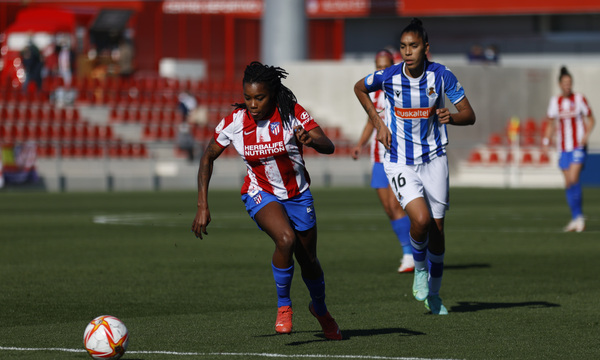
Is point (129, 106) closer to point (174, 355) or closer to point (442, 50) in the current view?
point (442, 50)

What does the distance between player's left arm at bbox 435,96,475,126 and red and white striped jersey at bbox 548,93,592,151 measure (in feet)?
26.6

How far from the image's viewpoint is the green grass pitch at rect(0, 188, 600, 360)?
23.6ft

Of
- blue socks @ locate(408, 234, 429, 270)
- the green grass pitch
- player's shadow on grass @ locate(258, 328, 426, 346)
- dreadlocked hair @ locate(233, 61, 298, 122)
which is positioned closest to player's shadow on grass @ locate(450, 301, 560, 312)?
the green grass pitch

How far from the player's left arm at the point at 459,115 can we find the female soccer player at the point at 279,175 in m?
1.13

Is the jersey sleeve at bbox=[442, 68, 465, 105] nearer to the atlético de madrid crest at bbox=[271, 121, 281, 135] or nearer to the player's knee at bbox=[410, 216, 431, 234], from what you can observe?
the player's knee at bbox=[410, 216, 431, 234]

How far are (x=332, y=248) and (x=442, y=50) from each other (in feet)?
115

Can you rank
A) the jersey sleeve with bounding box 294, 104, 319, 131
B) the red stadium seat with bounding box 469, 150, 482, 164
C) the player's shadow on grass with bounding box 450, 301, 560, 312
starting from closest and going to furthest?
the jersey sleeve with bounding box 294, 104, 319, 131 → the player's shadow on grass with bounding box 450, 301, 560, 312 → the red stadium seat with bounding box 469, 150, 482, 164

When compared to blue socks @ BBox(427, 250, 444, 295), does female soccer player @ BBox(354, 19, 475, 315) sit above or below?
above

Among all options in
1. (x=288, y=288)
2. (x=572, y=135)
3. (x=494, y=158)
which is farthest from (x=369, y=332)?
(x=494, y=158)

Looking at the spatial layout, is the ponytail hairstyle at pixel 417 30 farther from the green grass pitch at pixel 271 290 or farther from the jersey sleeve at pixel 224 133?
the green grass pitch at pixel 271 290

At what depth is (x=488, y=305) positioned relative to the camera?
30.3 feet

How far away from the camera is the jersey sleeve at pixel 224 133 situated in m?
7.42

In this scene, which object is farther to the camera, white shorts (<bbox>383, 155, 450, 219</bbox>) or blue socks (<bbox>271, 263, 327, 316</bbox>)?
white shorts (<bbox>383, 155, 450, 219</bbox>)

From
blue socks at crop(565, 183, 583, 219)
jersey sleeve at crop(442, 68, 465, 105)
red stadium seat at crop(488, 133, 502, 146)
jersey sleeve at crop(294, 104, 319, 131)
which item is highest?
jersey sleeve at crop(442, 68, 465, 105)
